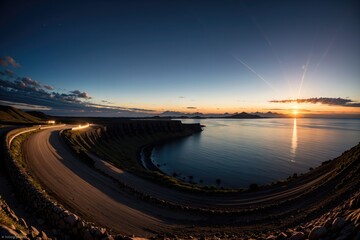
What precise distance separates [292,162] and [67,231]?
80.6 m

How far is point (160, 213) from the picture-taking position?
23047 mm

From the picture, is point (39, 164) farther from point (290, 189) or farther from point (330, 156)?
point (330, 156)

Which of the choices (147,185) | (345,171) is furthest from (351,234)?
(147,185)

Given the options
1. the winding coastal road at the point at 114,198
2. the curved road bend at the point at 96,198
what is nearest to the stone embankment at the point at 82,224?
the curved road bend at the point at 96,198

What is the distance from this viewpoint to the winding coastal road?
17920 mm

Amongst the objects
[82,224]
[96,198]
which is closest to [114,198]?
[96,198]

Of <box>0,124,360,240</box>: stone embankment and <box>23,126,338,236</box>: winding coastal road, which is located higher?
<box>0,124,360,240</box>: stone embankment

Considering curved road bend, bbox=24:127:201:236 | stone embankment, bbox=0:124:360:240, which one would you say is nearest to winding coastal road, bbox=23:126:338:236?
curved road bend, bbox=24:127:201:236

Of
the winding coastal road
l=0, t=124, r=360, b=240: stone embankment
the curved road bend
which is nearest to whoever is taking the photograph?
l=0, t=124, r=360, b=240: stone embankment

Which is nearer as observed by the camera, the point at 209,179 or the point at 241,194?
the point at 241,194

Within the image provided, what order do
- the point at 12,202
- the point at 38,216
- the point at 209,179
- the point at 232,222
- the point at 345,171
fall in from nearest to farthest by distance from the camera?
the point at 38,216 → the point at 12,202 → the point at 232,222 → the point at 345,171 → the point at 209,179

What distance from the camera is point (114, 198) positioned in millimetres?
23719

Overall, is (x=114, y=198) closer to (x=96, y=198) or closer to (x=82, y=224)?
(x=96, y=198)

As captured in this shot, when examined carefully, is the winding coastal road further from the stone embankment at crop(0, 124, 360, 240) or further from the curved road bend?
the stone embankment at crop(0, 124, 360, 240)
